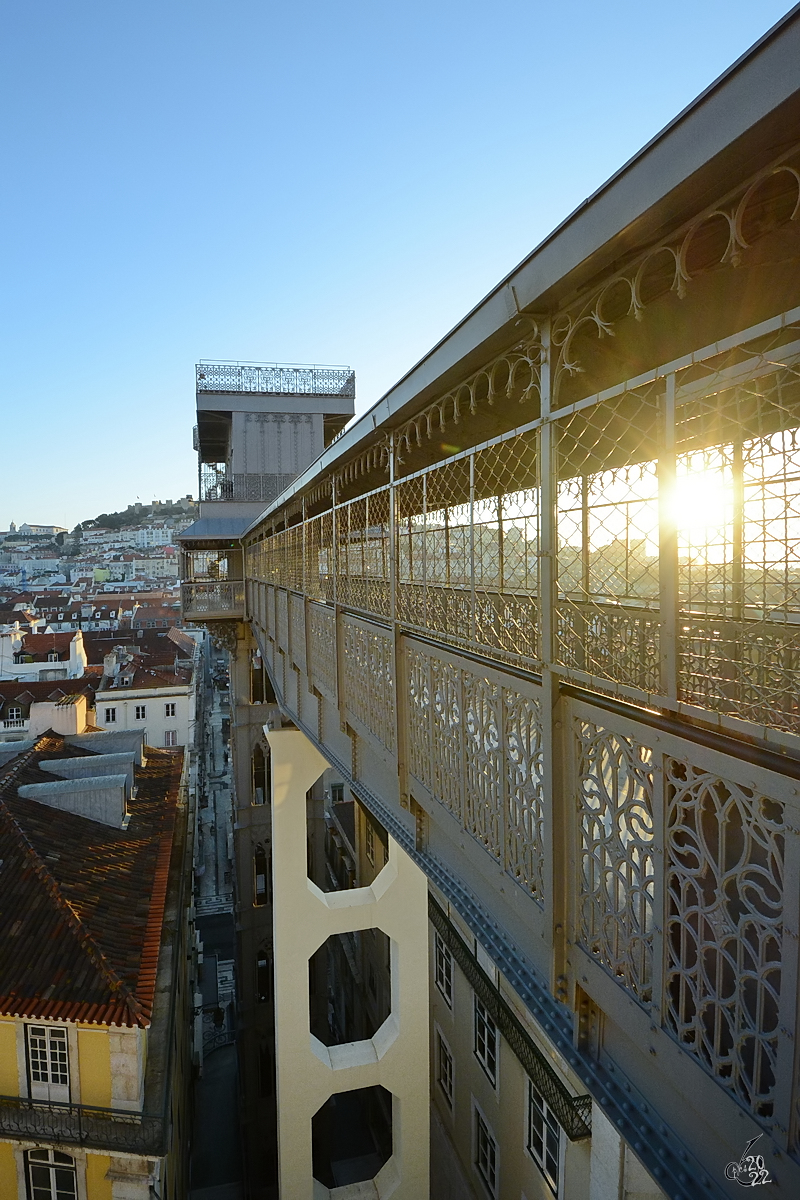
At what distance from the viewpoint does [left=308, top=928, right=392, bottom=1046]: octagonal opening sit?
1572 cm

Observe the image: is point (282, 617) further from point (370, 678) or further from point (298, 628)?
point (370, 678)

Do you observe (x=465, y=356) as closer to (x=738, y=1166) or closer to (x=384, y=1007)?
(x=738, y=1166)

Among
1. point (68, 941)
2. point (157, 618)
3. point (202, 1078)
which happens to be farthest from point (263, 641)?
point (157, 618)

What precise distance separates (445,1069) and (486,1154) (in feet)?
6.45

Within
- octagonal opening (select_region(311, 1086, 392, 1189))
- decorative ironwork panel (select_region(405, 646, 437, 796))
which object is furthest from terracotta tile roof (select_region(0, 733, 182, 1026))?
octagonal opening (select_region(311, 1086, 392, 1189))

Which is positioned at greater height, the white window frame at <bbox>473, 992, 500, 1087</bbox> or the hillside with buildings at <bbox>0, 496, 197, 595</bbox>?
the hillside with buildings at <bbox>0, 496, 197, 595</bbox>

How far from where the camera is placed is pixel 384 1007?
622 inches

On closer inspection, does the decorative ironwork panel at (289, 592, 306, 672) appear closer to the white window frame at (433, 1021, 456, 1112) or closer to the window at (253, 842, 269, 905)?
the white window frame at (433, 1021, 456, 1112)

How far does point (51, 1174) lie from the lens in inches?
338

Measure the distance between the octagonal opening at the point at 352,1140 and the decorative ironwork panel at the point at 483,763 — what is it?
1433 centimetres

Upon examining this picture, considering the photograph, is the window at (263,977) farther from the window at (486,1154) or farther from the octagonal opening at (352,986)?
the window at (486,1154)

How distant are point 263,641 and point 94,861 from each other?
4175 mm

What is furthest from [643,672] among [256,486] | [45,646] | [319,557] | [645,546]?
[45,646]

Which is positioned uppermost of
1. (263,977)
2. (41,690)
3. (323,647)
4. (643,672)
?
(643,672)
